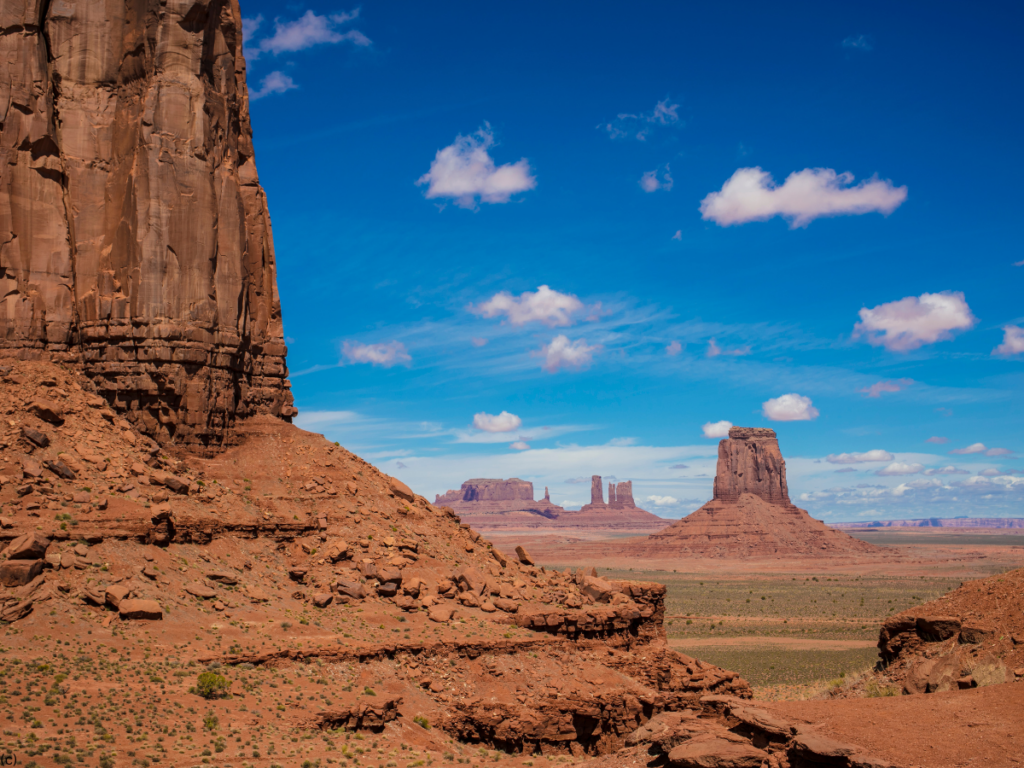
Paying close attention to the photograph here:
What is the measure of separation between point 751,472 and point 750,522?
13.5 m

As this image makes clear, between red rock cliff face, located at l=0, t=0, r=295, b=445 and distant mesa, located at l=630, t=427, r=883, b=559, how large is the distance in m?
144

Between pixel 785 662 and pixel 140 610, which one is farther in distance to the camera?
pixel 785 662

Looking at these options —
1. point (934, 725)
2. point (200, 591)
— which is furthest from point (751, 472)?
point (934, 725)

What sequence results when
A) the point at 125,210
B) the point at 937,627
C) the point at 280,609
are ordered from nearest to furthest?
the point at 280,609
the point at 937,627
the point at 125,210

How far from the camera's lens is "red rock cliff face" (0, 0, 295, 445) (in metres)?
35.6

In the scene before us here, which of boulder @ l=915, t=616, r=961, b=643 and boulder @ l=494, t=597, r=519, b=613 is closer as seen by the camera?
boulder @ l=915, t=616, r=961, b=643

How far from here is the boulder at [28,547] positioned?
2675 cm

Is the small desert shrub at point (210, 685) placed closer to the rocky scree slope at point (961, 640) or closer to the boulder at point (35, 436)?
the boulder at point (35, 436)

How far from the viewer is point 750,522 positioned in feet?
590

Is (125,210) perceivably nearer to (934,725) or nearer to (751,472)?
(934,725)

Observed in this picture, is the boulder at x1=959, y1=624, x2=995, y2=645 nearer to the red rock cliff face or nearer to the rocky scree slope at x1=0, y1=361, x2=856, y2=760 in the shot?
the rocky scree slope at x1=0, y1=361, x2=856, y2=760

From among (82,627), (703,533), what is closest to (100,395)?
(82,627)

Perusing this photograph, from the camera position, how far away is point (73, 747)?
2003 cm

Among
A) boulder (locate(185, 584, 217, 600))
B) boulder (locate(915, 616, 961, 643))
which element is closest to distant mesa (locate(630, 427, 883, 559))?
boulder (locate(915, 616, 961, 643))
